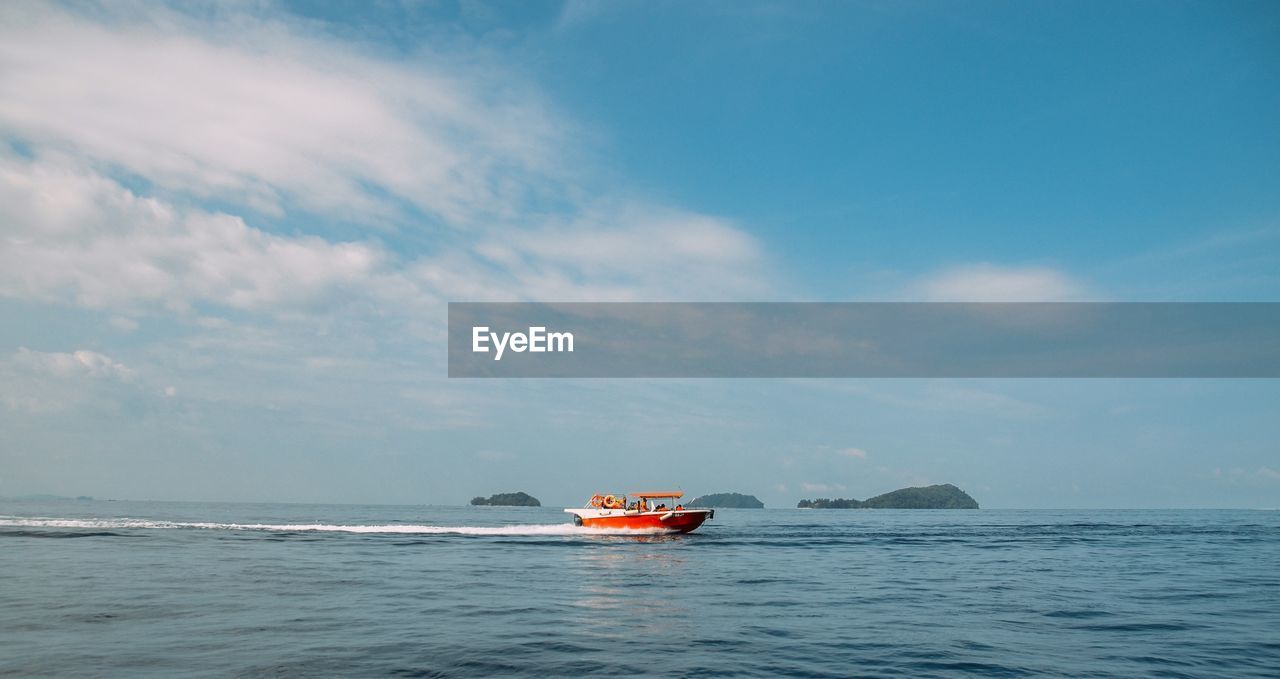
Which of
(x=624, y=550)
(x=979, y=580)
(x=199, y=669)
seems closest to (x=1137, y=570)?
(x=979, y=580)

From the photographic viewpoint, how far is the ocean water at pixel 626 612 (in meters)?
19.2

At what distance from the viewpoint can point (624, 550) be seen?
5616cm

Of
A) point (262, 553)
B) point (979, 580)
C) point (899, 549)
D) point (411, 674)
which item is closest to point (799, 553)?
point (899, 549)

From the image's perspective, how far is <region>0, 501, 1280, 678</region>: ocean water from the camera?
1920 centimetres

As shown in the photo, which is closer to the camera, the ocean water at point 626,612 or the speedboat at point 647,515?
the ocean water at point 626,612

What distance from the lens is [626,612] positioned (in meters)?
27.4

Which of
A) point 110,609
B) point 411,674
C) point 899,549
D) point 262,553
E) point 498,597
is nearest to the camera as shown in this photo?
point 411,674

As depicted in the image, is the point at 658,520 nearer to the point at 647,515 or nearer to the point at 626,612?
the point at 647,515

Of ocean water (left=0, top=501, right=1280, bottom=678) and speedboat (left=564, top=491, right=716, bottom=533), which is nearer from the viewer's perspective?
ocean water (left=0, top=501, right=1280, bottom=678)

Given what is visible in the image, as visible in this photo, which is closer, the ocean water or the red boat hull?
the ocean water

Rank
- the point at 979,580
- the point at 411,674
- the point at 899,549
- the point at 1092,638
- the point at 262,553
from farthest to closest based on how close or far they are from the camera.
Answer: the point at 899,549 < the point at 262,553 < the point at 979,580 < the point at 1092,638 < the point at 411,674

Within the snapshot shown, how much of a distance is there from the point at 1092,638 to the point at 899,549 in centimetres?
3778

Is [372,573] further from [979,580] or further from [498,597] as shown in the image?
[979,580]

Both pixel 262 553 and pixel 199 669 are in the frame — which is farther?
pixel 262 553
